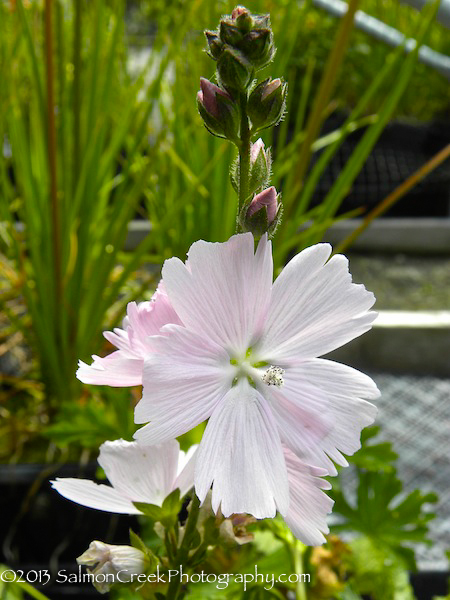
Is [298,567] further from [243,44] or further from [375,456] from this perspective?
[243,44]

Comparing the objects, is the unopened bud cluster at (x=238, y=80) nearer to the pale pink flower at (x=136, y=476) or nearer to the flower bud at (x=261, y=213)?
the flower bud at (x=261, y=213)

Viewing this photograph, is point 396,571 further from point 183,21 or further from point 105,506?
point 183,21

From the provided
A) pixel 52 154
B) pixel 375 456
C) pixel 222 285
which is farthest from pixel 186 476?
pixel 52 154

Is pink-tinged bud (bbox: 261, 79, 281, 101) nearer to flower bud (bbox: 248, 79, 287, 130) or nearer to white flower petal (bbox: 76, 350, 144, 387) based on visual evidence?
flower bud (bbox: 248, 79, 287, 130)

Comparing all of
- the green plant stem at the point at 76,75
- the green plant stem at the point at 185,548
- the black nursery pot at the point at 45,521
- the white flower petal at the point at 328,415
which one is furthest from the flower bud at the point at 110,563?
the green plant stem at the point at 76,75

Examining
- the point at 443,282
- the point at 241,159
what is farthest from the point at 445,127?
the point at 241,159

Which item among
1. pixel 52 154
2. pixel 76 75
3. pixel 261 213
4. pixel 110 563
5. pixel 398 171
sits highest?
pixel 398 171
